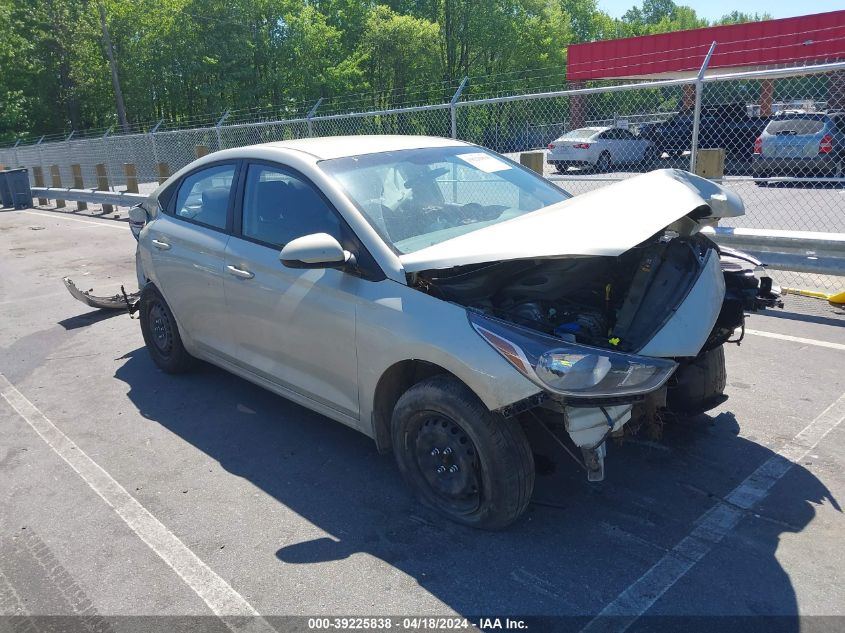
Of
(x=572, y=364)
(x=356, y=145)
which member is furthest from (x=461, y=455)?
(x=356, y=145)

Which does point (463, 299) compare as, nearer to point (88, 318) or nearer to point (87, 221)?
point (88, 318)

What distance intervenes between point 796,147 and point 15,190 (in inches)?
810

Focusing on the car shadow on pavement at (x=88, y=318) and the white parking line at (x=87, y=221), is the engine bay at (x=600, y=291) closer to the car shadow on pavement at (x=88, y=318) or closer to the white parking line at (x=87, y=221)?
the car shadow on pavement at (x=88, y=318)

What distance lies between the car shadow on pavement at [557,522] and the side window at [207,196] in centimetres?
140

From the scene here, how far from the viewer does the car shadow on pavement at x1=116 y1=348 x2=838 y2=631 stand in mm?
2742

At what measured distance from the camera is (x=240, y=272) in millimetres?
4160

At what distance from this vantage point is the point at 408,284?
128 inches

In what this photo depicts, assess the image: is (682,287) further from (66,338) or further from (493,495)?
(66,338)

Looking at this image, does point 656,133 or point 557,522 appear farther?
point 656,133

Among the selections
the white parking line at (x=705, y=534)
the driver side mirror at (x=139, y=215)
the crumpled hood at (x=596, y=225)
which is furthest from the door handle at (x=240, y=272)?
the white parking line at (x=705, y=534)

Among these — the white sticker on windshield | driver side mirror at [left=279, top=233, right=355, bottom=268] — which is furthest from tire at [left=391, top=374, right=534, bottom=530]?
the white sticker on windshield

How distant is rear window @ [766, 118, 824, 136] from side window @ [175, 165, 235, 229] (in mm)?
10719

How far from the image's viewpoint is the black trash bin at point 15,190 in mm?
20672

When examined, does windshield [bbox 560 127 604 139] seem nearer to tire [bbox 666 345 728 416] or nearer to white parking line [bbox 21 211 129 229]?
tire [bbox 666 345 728 416]
